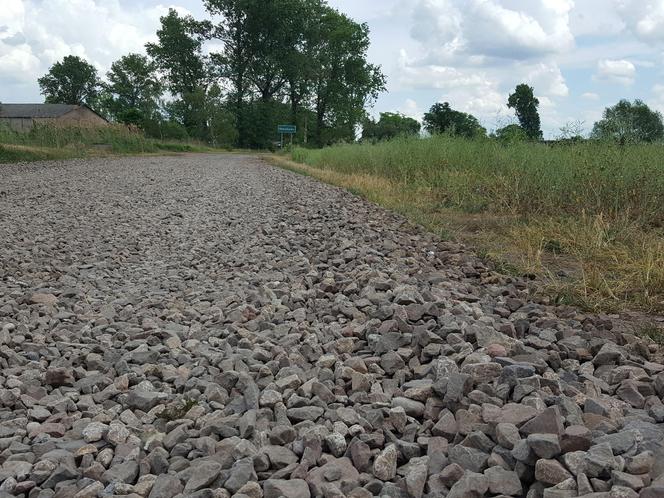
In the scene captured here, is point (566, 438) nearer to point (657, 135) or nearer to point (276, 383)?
point (276, 383)

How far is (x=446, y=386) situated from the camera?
100 inches

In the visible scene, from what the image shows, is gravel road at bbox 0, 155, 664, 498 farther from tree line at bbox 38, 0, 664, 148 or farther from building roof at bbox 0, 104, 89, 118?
building roof at bbox 0, 104, 89, 118

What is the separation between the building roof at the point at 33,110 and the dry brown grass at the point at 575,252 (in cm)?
6860

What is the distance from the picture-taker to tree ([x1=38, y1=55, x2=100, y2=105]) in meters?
88.2

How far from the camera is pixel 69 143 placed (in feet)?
87.9

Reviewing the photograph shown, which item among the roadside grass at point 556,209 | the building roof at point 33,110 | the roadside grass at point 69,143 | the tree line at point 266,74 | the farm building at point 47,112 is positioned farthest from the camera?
the building roof at point 33,110

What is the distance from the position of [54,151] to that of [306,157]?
10070 millimetres

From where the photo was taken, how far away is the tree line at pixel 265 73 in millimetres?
56156

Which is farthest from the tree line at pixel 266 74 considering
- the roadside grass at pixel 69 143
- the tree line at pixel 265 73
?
the roadside grass at pixel 69 143

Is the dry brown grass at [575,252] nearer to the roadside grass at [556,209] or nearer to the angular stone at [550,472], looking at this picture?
the roadside grass at [556,209]

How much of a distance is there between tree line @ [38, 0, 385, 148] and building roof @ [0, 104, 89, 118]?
10.4 meters

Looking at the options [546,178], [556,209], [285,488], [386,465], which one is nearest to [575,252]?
[556,209]

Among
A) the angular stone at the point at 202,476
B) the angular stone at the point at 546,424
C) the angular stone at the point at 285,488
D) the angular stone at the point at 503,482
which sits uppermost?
the angular stone at the point at 546,424

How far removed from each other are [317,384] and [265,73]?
6127cm
